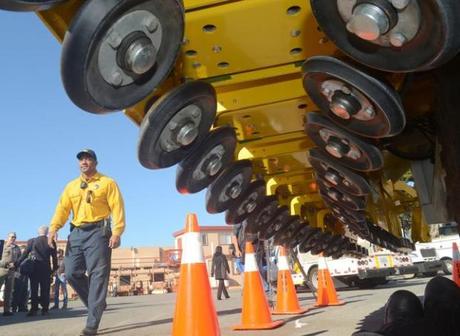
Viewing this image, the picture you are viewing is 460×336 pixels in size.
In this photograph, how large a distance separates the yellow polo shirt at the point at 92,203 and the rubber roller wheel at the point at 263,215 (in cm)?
160

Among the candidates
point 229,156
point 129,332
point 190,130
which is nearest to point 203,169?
point 229,156

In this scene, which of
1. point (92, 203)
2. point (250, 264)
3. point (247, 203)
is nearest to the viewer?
point (247, 203)

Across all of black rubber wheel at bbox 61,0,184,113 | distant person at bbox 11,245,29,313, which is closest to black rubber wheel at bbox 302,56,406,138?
black rubber wheel at bbox 61,0,184,113

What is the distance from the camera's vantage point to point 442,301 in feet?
7.48

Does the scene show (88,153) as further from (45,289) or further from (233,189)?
(45,289)

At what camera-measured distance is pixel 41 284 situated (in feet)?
32.7

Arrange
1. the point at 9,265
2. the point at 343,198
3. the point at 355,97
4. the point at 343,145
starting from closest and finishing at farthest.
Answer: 1. the point at 355,97
2. the point at 343,145
3. the point at 343,198
4. the point at 9,265

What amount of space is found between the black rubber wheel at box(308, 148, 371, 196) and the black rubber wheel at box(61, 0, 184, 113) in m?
1.08

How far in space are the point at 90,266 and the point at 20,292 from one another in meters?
8.50

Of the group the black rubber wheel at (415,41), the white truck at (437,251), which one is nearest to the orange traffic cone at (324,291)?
the black rubber wheel at (415,41)

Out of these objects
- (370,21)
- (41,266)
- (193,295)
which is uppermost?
(41,266)

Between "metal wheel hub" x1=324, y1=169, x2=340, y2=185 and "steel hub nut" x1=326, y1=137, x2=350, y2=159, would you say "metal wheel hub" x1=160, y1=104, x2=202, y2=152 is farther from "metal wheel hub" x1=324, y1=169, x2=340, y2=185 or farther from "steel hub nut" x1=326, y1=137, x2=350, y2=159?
"metal wheel hub" x1=324, y1=169, x2=340, y2=185

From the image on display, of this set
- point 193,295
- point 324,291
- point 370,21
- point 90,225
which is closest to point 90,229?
point 90,225

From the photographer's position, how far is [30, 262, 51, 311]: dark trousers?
9.84 m
